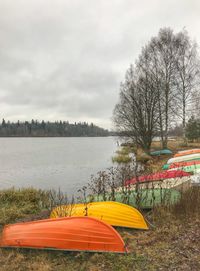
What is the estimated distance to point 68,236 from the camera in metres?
4.16

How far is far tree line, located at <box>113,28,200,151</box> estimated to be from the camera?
20906 millimetres

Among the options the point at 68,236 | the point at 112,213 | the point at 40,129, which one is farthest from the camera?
the point at 40,129

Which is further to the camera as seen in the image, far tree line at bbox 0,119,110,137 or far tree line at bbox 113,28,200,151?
far tree line at bbox 0,119,110,137

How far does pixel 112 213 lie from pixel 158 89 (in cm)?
1684

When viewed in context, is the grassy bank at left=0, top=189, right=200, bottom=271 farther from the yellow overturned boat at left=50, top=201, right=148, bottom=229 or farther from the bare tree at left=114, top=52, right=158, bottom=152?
the bare tree at left=114, top=52, right=158, bottom=152

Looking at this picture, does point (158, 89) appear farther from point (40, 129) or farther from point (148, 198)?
point (40, 129)

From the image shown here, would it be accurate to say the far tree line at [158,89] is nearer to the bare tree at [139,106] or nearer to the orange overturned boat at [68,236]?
the bare tree at [139,106]

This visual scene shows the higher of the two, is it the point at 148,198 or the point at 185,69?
the point at 185,69

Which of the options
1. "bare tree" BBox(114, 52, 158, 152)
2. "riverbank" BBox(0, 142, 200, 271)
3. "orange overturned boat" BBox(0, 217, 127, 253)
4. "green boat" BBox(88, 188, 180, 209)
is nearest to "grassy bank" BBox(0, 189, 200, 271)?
"riverbank" BBox(0, 142, 200, 271)

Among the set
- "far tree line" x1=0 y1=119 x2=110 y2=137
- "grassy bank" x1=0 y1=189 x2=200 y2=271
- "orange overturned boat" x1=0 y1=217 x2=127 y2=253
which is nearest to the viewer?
"grassy bank" x1=0 y1=189 x2=200 y2=271

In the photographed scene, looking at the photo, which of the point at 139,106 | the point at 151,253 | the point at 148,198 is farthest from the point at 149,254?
the point at 139,106

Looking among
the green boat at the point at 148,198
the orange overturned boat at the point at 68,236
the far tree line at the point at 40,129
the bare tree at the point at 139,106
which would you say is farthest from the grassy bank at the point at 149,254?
the far tree line at the point at 40,129

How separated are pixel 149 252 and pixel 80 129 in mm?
128483

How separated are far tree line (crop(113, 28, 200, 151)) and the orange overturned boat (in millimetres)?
16883
